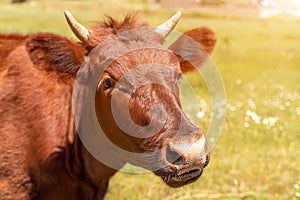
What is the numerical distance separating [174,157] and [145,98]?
681 millimetres

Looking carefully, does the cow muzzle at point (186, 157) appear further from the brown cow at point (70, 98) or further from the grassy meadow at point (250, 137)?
the grassy meadow at point (250, 137)

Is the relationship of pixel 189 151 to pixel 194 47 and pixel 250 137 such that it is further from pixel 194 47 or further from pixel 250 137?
pixel 250 137

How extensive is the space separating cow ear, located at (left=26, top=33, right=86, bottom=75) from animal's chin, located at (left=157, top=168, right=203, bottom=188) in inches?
61.9

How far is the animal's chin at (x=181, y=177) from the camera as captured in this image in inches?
203

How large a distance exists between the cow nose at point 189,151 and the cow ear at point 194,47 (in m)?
1.74

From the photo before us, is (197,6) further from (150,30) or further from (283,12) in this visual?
(150,30)

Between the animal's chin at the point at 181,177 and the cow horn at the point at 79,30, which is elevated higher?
the cow horn at the point at 79,30

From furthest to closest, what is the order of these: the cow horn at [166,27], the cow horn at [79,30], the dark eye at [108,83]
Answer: the cow horn at [166,27]
the cow horn at [79,30]
the dark eye at [108,83]

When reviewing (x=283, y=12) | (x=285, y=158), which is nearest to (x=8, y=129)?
(x=285, y=158)

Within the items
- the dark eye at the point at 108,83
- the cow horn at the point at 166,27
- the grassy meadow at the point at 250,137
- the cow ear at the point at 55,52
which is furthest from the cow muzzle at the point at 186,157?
the cow horn at the point at 166,27

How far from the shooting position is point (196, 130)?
5109mm

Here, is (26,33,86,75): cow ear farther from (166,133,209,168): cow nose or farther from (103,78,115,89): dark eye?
(166,133,209,168): cow nose

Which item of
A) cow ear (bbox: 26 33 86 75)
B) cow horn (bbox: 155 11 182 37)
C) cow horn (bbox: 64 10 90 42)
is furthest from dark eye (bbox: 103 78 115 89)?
cow horn (bbox: 155 11 182 37)

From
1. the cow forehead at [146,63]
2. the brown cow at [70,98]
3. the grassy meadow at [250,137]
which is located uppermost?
the cow forehead at [146,63]
